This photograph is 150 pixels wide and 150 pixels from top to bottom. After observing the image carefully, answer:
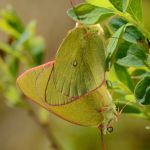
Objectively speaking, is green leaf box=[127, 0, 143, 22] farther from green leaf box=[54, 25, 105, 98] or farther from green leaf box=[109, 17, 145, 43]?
green leaf box=[54, 25, 105, 98]

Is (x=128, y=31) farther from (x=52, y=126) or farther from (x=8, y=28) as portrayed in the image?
(x=52, y=126)

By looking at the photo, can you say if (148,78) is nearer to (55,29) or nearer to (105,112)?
(105,112)

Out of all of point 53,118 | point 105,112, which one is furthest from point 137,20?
point 53,118

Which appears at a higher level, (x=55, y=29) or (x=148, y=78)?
(x=148, y=78)

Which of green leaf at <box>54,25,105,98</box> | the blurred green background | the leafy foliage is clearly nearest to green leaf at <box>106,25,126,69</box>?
green leaf at <box>54,25,105,98</box>

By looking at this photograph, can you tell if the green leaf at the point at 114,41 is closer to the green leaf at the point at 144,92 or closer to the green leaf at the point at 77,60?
the green leaf at the point at 144,92

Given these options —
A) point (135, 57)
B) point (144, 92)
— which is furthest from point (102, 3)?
point (144, 92)
